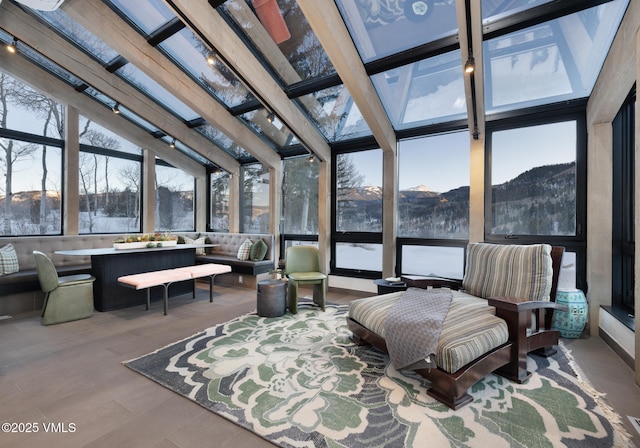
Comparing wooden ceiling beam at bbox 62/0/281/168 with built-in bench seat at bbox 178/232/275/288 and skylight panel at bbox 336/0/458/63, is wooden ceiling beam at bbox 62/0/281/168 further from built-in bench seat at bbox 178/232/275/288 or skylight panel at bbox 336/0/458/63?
skylight panel at bbox 336/0/458/63

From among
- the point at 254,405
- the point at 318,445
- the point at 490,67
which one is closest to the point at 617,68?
the point at 490,67

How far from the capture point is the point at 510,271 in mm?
2924

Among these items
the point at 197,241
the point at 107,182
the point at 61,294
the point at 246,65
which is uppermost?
the point at 246,65

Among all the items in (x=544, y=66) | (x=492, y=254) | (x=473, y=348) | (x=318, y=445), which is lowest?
(x=318, y=445)

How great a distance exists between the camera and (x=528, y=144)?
13.2ft

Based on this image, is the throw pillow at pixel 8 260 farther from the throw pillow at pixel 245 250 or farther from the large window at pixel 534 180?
the large window at pixel 534 180

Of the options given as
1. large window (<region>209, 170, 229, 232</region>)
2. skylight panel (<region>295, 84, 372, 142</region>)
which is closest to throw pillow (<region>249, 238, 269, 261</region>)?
large window (<region>209, 170, 229, 232</region>)

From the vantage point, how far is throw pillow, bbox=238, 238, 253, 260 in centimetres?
585

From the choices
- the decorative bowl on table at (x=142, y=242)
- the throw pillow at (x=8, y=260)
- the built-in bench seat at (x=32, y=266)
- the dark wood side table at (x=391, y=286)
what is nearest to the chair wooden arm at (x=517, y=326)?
the dark wood side table at (x=391, y=286)

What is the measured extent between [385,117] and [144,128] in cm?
498

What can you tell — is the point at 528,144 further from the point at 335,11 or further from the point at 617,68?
the point at 335,11

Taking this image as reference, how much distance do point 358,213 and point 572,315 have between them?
3.21m

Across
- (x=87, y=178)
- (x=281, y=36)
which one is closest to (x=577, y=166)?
(x=281, y=36)

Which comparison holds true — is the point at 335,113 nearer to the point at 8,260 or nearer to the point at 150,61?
the point at 150,61
